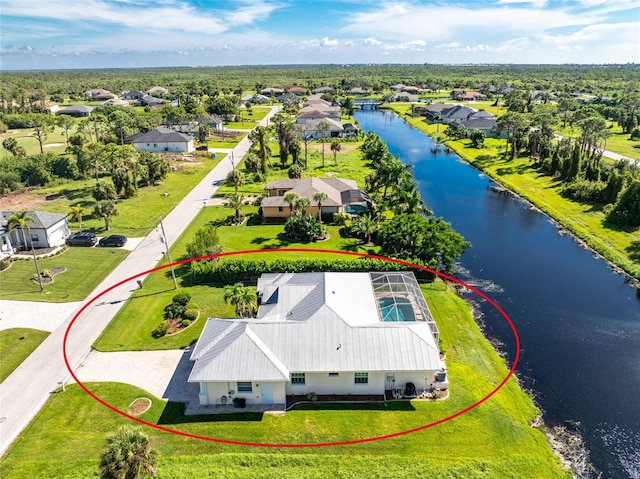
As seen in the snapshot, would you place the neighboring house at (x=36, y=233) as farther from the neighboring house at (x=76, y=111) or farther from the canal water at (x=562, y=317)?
the neighboring house at (x=76, y=111)

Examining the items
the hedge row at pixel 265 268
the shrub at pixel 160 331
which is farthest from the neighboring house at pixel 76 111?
the shrub at pixel 160 331

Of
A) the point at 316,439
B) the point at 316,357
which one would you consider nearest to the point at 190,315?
the point at 316,357

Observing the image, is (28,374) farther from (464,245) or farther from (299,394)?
(464,245)

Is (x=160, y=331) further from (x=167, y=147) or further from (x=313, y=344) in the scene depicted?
(x=167, y=147)

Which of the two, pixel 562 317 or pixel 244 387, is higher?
pixel 244 387

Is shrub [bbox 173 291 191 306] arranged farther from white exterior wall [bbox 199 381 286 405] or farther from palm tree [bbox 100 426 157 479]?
palm tree [bbox 100 426 157 479]

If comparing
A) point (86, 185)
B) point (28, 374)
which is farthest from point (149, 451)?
point (86, 185)

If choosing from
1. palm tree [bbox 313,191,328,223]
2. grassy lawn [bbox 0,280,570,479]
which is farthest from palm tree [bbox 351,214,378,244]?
grassy lawn [bbox 0,280,570,479]
